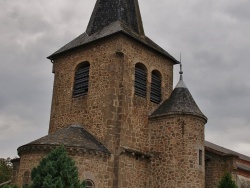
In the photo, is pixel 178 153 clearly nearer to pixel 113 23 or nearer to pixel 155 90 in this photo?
pixel 155 90

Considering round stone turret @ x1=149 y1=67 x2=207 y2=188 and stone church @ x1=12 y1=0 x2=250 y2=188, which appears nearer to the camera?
stone church @ x1=12 y1=0 x2=250 y2=188

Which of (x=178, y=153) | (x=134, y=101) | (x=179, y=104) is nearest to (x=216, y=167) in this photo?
(x=178, y=153)

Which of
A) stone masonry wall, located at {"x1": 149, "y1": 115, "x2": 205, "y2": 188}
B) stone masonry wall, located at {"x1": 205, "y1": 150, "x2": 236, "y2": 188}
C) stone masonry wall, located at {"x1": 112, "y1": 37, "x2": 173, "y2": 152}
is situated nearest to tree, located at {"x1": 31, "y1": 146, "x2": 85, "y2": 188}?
stone masonry wall, located at {"x1": 112, "y1": 37, "x2": 173, "y2": 152}

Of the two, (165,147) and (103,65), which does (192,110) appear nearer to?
(165,147)

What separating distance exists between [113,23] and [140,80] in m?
4.36

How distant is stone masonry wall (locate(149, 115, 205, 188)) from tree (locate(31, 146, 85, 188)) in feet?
20.6

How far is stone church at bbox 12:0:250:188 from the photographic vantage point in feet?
72.5

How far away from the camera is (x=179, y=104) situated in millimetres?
24672

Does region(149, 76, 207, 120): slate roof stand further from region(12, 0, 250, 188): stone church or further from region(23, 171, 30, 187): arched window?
region(23, 171, 30, 187): arched window

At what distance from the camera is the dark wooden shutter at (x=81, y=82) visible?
2571 cm

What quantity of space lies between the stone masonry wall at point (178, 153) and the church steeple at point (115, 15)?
741 centimetres

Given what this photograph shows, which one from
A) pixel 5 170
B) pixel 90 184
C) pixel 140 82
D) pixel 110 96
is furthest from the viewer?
pixel 5 170

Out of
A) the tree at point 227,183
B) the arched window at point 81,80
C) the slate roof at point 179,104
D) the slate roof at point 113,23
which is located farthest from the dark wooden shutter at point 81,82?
the tree at point 227,183

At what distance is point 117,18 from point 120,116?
→ 300 inches
